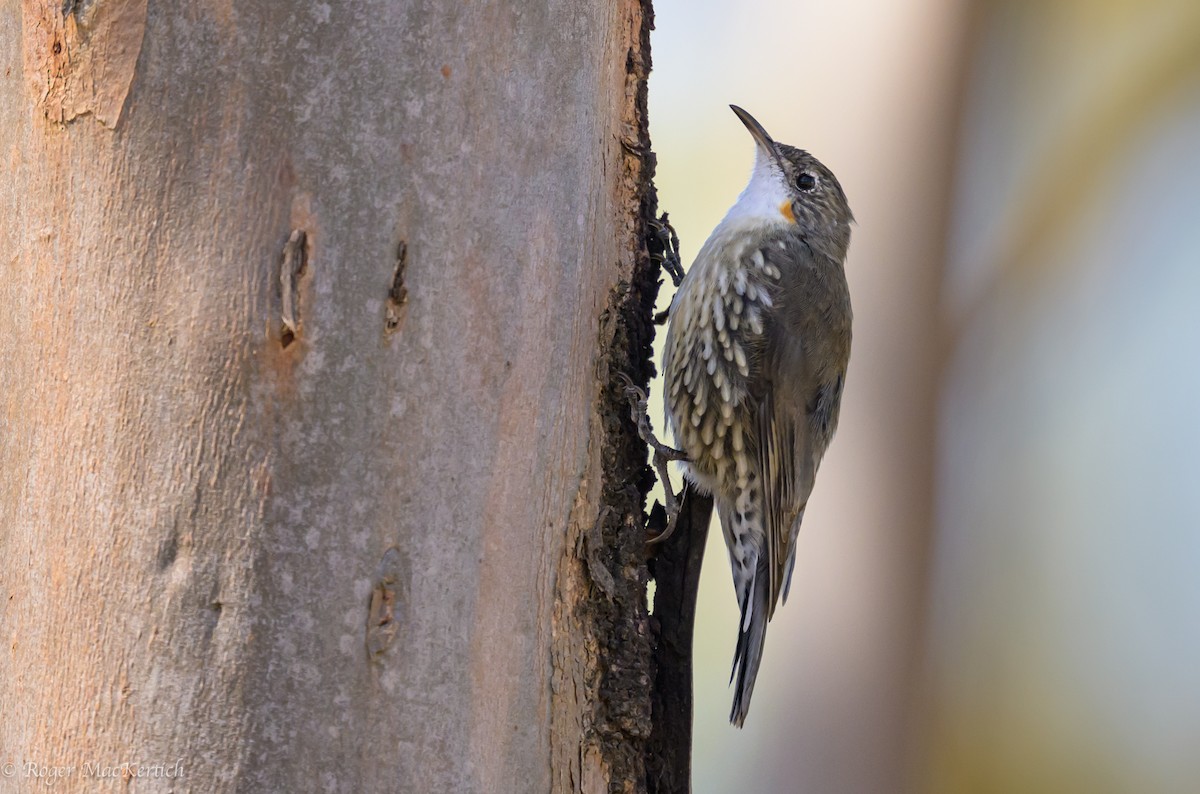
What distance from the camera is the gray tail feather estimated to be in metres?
3.00

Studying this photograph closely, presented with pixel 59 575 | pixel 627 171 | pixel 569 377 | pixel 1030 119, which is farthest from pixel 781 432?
pixel 59 575

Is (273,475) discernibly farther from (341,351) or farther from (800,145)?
(800,145)

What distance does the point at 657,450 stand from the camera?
118 inches

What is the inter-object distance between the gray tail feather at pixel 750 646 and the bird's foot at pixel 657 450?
1.20ft

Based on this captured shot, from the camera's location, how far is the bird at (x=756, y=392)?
10.6ft

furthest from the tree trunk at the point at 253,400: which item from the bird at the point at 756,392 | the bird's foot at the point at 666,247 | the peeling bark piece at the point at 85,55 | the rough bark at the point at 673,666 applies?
the bird at the point at 756,392

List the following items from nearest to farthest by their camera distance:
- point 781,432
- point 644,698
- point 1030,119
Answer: point 644,698 < point 781,432 < point 1030,119

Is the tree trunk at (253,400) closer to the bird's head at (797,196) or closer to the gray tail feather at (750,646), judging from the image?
the gray tail feather at (750,646)

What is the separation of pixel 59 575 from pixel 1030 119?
3.84m

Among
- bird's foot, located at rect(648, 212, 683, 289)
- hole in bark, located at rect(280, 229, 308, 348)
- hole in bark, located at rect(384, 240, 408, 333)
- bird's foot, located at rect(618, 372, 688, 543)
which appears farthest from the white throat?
hole in bark, located at rect(280, 229, 308, 348)

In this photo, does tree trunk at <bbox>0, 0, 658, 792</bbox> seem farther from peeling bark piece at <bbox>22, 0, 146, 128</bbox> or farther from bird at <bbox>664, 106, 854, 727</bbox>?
bird at <bbox>664, 106, 854, 727</bbox>

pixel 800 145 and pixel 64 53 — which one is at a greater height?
pixel 800 145

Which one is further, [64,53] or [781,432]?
[781,432]

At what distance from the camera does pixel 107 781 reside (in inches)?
55.2
